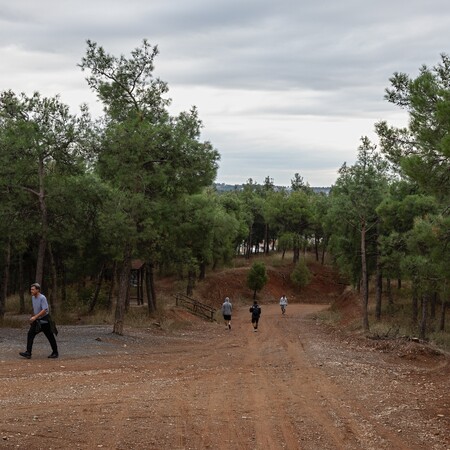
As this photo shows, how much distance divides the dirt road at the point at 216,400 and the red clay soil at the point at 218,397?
20 mm

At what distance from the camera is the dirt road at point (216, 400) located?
8.47m

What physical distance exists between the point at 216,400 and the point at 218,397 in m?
0.28

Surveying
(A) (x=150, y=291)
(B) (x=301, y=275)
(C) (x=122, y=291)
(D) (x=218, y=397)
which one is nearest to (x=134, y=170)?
(C) (x=122, y=291)

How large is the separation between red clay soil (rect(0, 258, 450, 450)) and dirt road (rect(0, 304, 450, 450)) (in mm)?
20

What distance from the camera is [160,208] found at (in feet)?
70.8

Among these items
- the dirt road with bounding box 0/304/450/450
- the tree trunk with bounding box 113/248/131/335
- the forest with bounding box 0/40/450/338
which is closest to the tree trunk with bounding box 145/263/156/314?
the forest with bounding box 0/40/450/338

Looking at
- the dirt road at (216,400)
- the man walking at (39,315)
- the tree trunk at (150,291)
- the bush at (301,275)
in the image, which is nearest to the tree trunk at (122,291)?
the dirt road at (216,400)

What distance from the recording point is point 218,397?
36.7 ft

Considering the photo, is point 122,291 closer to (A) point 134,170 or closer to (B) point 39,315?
(A) point 134,170

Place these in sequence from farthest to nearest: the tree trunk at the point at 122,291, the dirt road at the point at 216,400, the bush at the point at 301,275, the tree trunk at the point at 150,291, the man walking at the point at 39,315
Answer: the bush at the point at 301,275, the tree trunk at the point at 150,291, the tree trunk at the point at 122,291, the man walking at the point at 39,315, the dirt road at the point at 216,400

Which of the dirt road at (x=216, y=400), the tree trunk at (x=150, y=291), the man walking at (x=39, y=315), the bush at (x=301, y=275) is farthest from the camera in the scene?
the bush at (x=301, y=275)

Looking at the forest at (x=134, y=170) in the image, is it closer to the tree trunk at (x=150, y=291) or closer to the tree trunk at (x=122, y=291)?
the tree trunk at (x=122, y=291)

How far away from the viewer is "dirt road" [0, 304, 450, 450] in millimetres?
8469

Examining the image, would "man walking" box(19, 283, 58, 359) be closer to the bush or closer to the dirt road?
the dirt road
